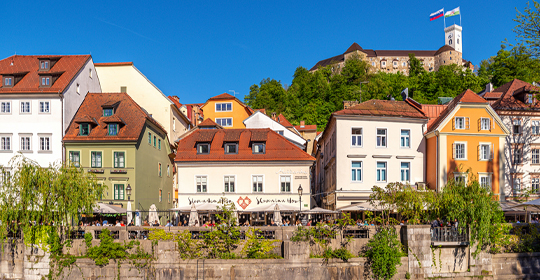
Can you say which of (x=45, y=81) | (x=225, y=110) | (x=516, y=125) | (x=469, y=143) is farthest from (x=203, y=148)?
(x=516, y=125)

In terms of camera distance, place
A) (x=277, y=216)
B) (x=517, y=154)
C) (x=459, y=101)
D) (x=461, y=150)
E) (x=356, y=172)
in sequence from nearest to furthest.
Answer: (x=277, y=216), (x=356, y=172), (x=461, y=150), (x=459, y=101), (x=517, y=154)

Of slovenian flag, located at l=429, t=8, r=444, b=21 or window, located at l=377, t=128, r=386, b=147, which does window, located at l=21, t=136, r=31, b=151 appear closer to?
window, located at l=377, t=128, r=386, b=147

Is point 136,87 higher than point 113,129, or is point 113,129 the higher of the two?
point 136,87

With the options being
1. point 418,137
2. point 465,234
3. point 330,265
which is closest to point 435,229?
point 465,234

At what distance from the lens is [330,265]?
28.1m

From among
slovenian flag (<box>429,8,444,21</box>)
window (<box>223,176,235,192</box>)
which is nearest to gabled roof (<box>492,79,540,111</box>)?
window (<box>223,176,235,192</box>)

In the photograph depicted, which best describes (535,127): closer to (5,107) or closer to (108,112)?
(108,112)

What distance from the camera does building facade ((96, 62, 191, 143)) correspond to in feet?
169

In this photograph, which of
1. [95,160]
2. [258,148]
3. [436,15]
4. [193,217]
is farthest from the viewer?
[436,15]

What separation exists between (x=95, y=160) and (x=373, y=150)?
23.1 meters

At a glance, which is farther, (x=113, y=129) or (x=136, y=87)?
(x=136, y=87)

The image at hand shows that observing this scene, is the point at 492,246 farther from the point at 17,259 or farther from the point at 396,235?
the point at 17,259

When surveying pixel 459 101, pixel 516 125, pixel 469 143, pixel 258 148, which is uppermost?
pixel 459 101

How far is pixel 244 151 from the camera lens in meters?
41.2
